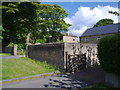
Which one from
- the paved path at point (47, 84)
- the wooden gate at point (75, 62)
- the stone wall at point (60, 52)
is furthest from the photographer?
the stone wall at point (60, 52)

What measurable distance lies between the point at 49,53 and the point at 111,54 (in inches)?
282

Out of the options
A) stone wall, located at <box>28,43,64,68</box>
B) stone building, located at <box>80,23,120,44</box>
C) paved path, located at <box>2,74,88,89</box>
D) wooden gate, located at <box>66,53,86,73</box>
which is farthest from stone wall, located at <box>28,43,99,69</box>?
stone building, located at <box>80,23,120,44</box>

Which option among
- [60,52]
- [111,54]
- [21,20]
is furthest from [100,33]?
[111,54]

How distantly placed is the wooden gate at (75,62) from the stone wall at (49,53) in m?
0.60

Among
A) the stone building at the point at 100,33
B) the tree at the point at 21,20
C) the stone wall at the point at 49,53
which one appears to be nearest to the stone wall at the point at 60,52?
the stone wall at the point at 49,53

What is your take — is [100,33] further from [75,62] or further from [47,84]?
[47,84]

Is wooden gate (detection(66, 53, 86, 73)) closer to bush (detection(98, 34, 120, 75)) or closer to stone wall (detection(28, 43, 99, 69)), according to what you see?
stone wall (detection(28, 43, 99, 69))

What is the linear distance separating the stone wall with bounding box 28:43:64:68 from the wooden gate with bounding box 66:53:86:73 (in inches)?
23.7

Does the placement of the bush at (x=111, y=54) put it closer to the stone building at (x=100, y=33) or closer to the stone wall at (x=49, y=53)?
the stone wall at (x=49, y=53)

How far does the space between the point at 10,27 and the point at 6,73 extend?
14.7 metres

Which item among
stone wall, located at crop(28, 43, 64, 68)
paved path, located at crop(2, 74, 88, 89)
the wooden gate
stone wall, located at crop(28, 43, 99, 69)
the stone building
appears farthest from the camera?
the stone building

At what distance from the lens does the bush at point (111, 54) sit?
5.67 metres

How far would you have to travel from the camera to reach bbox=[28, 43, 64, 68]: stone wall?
427 inches

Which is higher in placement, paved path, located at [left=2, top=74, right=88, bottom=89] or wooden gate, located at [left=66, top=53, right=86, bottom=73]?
wooden gate, located at [left=66, top=53, right=86, bottom=73]
